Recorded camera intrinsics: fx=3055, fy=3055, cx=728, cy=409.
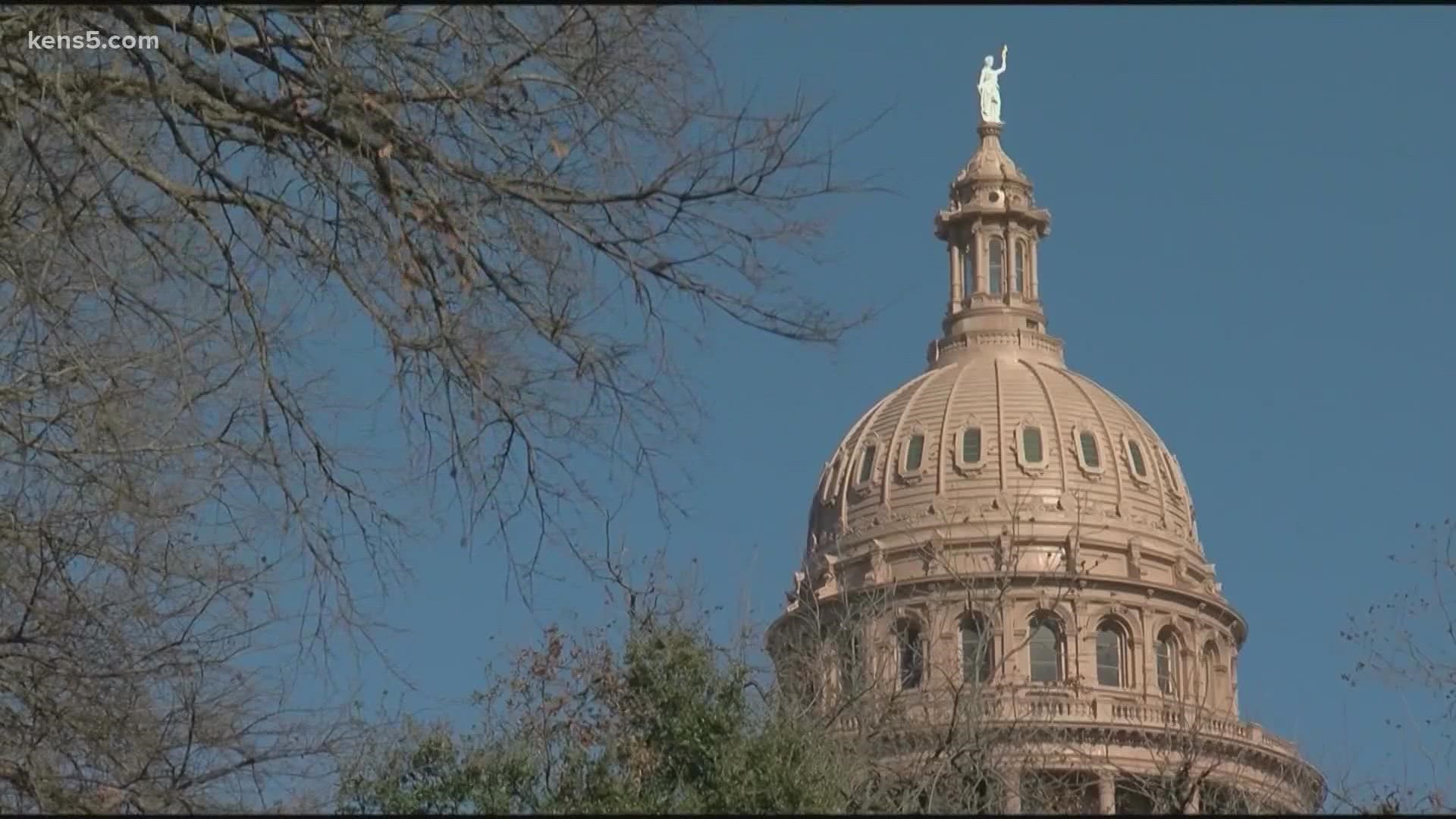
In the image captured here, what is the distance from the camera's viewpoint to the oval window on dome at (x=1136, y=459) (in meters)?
85.5

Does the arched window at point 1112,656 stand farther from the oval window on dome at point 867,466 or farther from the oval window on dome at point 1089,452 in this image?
the oval window on dome at point 867,466

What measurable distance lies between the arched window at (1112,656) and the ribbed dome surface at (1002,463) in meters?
3.00

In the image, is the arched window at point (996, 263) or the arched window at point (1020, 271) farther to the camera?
the arched window at point (996, 263)

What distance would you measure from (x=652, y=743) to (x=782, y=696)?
2818 millimetres

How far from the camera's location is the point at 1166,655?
273 feet

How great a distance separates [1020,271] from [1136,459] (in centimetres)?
977

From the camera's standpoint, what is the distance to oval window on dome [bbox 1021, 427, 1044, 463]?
84.5m

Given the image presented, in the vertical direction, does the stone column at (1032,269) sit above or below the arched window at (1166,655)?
above

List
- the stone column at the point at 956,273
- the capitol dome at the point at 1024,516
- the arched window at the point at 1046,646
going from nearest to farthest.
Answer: the capitol dome at the point at 1024,516 → the arched window at the point at 1046,646 → the stone column at the point at 956,273

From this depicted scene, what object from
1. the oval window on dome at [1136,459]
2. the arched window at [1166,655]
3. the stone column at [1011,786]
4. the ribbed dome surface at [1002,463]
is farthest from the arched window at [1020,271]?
the stone column at [1011,786]

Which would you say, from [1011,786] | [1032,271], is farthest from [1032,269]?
[1011,786]

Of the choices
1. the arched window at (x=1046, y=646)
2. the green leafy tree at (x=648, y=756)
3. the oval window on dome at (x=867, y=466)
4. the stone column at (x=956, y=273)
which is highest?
the stone column at (x=956, y=273)

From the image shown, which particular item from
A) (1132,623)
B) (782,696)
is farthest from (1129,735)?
(782,696)

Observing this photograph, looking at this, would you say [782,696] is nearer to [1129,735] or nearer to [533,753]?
[533,753]
